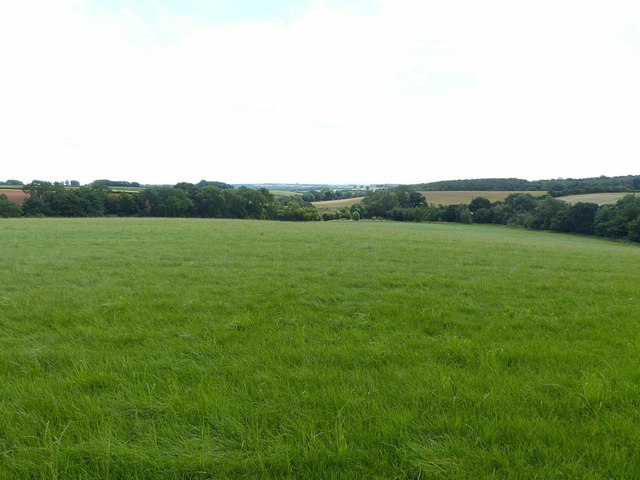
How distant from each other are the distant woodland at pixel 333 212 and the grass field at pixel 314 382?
68.7 m

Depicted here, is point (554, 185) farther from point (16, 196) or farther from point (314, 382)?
point (16, 196)

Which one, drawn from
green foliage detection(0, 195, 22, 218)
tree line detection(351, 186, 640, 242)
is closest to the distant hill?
tree line detection(351, 186, 640, 242)

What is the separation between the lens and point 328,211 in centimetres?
8875

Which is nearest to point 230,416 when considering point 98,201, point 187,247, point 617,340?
point 617,340

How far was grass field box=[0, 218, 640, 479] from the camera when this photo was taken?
111 inches

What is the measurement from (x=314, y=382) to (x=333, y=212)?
279 ft

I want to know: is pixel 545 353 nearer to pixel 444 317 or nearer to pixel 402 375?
pixel 444 317

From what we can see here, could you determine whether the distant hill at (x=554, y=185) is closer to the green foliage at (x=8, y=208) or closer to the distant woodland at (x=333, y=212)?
the distant woodland at (x=333, y=212)

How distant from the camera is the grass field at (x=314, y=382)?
111 inches

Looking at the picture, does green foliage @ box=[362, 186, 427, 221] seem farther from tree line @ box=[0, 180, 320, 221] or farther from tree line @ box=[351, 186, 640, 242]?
tree line @ box=[0, 180, 320, 221]

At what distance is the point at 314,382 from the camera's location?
3.82 meters

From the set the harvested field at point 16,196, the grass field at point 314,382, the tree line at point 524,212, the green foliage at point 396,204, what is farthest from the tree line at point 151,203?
the grass field at point 314,382

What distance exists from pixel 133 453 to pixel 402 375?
2.66 metres

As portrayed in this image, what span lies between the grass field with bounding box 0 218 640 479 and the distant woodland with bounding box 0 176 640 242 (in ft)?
225
